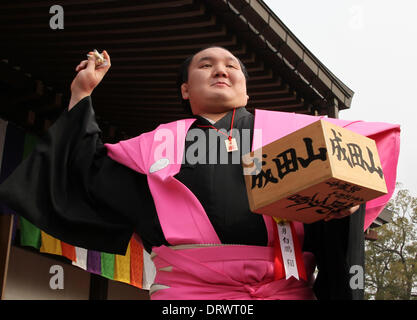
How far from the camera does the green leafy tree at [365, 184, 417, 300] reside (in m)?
23.8

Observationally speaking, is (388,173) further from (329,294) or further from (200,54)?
(200,54)

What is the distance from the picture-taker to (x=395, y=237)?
991 inches

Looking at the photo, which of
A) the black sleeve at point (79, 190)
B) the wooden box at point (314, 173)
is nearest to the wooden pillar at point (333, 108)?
the black sleeve at point (79, 190)

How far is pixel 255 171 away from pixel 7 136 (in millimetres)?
3620

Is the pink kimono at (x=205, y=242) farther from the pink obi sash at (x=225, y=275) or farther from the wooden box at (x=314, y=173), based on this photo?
the wooden box at (x=314, y=173)

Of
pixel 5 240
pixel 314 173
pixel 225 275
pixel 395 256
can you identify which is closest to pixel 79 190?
pixel 225 275

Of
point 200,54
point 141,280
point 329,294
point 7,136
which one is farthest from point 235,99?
point 141,280

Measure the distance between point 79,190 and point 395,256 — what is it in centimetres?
2439

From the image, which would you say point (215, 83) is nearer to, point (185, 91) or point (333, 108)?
point (185, 91)

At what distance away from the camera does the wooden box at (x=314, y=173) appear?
1973mm

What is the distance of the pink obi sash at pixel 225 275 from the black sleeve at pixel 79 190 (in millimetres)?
343

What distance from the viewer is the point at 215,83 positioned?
2.83 m

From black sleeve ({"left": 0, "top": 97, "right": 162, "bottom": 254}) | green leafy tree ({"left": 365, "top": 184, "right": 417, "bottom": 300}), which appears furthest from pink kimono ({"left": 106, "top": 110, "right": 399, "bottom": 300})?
green leafy tree ({"left": 365, "top": 184, "right": 417, "bottom": 300})

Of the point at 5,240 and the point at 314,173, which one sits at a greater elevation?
the point at 5,240
